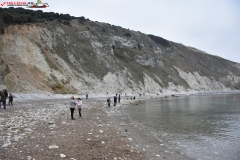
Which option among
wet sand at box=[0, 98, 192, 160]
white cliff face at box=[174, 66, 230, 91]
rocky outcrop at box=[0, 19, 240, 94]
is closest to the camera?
wet sand at box=[0, 98, 192, 160]

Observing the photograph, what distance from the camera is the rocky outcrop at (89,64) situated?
39.3 metres

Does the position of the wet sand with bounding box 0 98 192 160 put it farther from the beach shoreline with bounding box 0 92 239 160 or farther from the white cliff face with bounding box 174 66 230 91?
the white cliff face with bounding box 174 66 230 91

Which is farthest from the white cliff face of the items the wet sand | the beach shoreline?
the wet sand

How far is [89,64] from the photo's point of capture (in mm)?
55750

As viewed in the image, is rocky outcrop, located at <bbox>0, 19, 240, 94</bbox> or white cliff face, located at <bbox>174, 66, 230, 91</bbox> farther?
white cliff face, located at <bbox>174, 66, 230, 91</bbox>

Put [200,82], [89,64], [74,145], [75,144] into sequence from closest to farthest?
[74,145] → [75,144] → [89,64] → [200,82]

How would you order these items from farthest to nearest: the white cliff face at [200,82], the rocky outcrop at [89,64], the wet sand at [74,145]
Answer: the white cliff face at [200,82]
the rocky outcrop at [89,64]
the wet sand at [74,145]

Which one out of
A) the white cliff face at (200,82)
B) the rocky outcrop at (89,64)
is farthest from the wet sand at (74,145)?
the white cliff face at (200,82)

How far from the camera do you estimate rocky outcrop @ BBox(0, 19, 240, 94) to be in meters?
39.3

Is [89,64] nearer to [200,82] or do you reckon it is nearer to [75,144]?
[75,144]

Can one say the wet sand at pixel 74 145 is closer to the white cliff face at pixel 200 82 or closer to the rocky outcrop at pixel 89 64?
the rocky outcrop at pixel 89 64

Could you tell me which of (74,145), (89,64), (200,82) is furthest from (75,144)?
(200,82)

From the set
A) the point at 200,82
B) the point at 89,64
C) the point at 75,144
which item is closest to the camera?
the point at 75,144

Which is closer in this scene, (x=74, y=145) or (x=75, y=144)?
(x=74, y=145)
